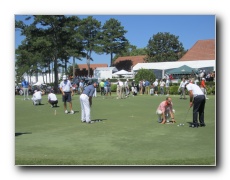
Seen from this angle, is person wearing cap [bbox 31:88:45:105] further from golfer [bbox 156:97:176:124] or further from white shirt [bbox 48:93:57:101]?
golfer [bbox 156:97:176:124]

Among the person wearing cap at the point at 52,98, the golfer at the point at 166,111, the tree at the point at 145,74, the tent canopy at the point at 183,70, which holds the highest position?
the tree at the point at 145,74

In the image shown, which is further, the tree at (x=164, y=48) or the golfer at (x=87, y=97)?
the golfer at (x=87, y=97)

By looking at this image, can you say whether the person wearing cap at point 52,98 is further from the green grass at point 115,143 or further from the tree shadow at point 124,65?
the tree shadow at point 124,65

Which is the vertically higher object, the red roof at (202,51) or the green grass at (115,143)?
the red roof at (202,51)

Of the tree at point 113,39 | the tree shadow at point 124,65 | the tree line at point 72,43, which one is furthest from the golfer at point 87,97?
the tree at point 113,39

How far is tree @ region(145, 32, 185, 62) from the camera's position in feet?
28.3

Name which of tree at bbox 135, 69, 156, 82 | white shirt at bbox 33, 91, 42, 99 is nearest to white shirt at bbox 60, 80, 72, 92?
tree at bbox 135, 69, 156, 82

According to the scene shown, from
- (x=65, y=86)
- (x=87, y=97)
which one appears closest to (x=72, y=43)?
(x=87, y=97)

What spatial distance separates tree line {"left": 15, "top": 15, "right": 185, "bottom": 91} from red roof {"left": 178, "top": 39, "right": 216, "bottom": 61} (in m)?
0.20

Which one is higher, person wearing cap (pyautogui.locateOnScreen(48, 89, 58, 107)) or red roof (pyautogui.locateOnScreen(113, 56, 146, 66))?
red roof (pyautogui.locateOnScreen(113, 56, 146, 66))

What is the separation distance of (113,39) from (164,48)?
4.08ft

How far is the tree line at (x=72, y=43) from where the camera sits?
338 inches

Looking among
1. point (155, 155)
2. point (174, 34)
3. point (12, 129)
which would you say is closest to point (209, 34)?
point (174, 34)
